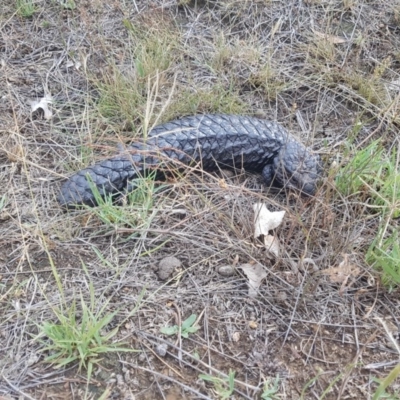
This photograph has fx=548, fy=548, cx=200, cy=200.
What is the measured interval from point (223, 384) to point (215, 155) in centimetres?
98

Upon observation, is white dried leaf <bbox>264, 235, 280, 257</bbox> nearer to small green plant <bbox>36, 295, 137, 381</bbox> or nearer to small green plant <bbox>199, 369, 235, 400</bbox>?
small green plant <bbox>199, 369, 235, 400</bbox>

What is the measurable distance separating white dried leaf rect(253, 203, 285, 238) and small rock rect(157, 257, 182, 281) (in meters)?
0.31

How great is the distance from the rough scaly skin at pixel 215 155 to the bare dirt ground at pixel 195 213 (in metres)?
0.07

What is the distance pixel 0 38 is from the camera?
9.31 ft

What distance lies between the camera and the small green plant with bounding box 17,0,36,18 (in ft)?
9.55

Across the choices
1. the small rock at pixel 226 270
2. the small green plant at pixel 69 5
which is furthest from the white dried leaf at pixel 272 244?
the small green plant at pixel 69 5

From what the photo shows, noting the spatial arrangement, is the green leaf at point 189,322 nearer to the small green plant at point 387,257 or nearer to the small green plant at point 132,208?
the small green plant at point 132,208

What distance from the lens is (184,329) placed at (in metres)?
1.83

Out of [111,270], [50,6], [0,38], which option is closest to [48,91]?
[0,38]

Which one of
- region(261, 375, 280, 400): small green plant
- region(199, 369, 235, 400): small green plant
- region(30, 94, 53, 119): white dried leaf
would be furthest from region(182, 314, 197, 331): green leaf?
region(30, 94, 53, 119): white dried leaf

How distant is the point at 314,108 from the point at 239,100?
378 mm

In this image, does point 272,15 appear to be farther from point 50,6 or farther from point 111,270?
point 111,270

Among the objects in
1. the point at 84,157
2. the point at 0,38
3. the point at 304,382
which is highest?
the point at 0,38

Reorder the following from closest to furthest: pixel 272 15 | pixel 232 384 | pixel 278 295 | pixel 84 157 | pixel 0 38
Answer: pixel 232 384, pixel 278 295, pixel 84 157, pixel 0 38, pixel 272 15
